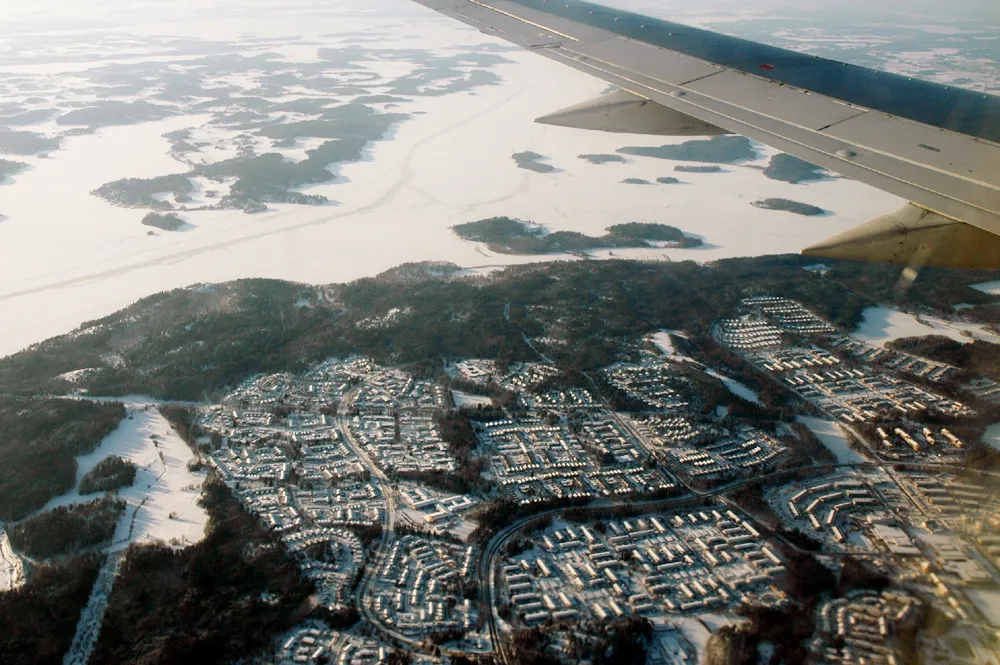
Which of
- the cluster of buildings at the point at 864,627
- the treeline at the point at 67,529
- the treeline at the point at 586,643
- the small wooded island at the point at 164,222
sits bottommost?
the small wooded island at the point at 164,222

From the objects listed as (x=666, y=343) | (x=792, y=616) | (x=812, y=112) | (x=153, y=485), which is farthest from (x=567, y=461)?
(x=812, y=112)

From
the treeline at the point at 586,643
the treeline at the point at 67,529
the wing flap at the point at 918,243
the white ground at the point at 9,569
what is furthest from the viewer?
the treeline at the point at 67,529

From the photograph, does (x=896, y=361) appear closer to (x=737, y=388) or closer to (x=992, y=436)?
(x=992, y=436)

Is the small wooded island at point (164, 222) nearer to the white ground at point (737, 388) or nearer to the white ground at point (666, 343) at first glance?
the white ground at point (666, 343)

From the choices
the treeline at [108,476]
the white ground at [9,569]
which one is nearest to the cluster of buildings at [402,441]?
the treeline at [108,476]

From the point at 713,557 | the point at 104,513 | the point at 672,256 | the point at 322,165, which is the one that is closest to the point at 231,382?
the point at 104,513

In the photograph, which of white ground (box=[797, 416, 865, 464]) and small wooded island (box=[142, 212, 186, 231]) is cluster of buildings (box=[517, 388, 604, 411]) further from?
small wooded island (box=[142, 212, 186, 231])
